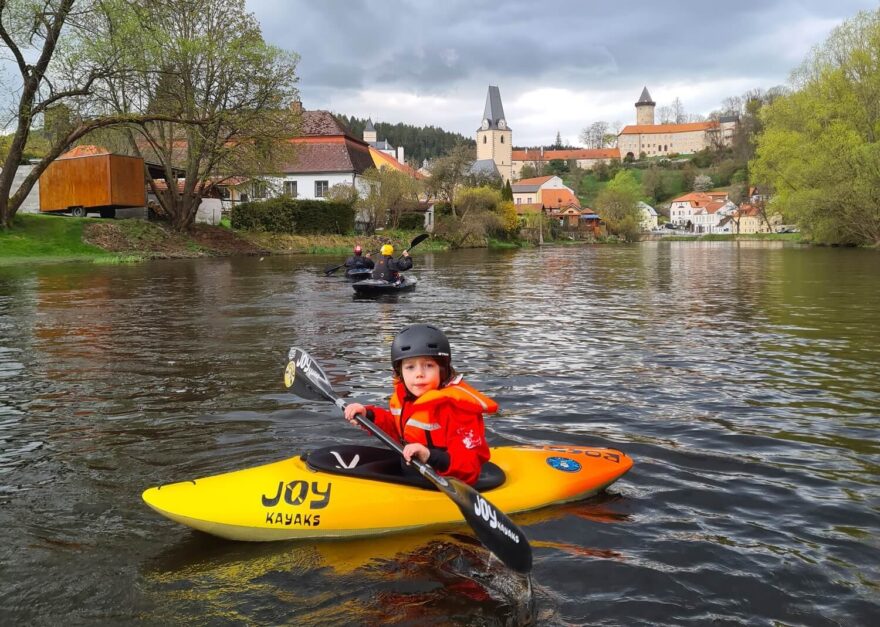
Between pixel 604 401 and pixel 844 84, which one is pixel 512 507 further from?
pixel 844 84

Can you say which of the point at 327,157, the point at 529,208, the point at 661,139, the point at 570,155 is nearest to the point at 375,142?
the point at 529,208

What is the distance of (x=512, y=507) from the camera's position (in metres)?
4.92

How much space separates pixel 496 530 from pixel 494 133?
13754 cm

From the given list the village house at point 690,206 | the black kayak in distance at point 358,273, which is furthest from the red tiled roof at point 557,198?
the black kayak in distance at point 358,273

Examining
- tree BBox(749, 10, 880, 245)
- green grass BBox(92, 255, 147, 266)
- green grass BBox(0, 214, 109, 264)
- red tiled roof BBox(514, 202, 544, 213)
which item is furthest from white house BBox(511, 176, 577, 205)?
green grass BBox(92, 255, 147, 266)

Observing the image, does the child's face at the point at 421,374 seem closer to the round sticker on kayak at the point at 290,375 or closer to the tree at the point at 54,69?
the round sticker on kayak at the point at 290,375

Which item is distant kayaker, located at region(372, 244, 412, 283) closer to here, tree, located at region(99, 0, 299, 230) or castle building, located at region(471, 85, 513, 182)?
tree, located at region(99, 0, 299, 230)

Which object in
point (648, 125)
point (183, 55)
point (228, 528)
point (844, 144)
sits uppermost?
point (648, 125)

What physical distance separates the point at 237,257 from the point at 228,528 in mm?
34521

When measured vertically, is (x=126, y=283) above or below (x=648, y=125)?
below

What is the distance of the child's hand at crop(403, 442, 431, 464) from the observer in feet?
14.7

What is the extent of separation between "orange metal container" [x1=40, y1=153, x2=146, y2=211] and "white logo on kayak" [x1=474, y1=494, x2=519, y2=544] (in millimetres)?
37987

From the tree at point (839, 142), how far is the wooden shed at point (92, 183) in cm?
3980

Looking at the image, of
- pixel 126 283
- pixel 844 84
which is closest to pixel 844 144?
pixel 844 84
